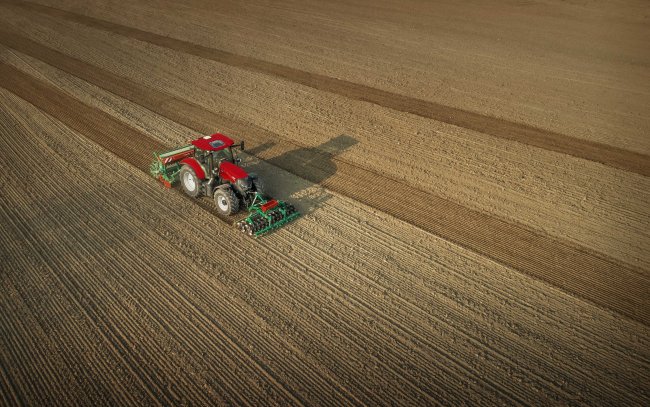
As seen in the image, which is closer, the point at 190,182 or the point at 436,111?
the point at 190,182

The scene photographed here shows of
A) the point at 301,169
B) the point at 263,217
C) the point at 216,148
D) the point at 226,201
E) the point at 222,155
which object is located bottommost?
the point at 301,169

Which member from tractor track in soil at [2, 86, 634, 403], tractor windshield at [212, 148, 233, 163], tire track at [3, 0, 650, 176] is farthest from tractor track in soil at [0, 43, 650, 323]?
tire track at [3, 0, 650, 176]

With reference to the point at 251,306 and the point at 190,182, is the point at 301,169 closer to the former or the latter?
the point at 190,182

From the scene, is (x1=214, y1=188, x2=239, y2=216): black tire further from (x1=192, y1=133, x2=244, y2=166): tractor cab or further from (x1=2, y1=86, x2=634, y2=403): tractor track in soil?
(x1=192, y1=133, x2=244, y2=166): tractor cab

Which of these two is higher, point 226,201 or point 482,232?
point 226,201

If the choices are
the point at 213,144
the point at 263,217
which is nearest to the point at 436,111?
the point at 263,217
